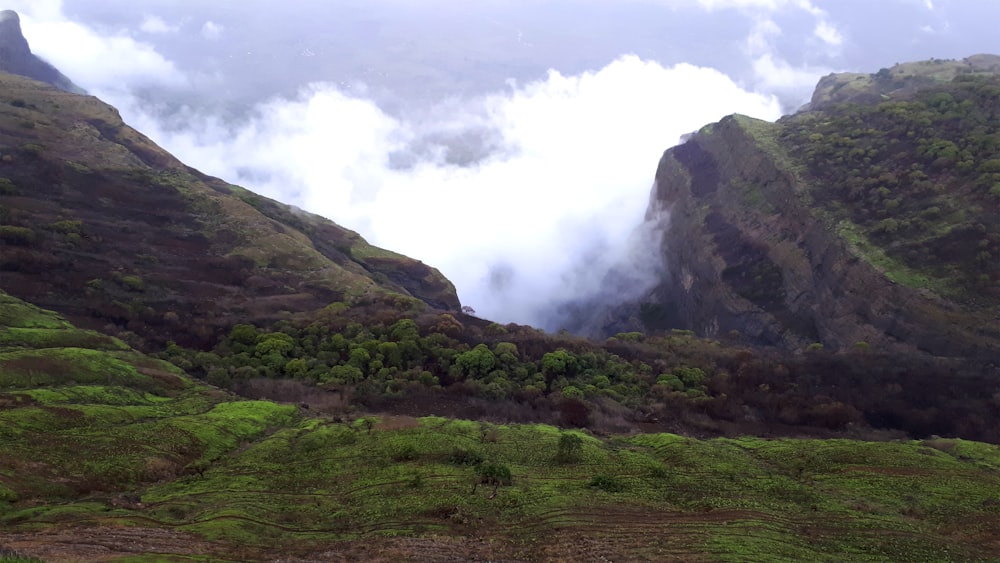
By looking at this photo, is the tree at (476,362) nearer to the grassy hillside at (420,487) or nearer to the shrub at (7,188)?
the grassy hillside at (420,487)

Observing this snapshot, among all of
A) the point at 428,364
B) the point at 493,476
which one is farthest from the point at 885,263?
the point at 493,476

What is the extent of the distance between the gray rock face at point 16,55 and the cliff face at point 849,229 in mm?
148966

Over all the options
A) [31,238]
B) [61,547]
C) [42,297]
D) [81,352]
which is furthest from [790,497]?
[31,238]

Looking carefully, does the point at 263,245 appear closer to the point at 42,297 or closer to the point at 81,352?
the point at 42,297

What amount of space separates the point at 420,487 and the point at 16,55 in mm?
186675

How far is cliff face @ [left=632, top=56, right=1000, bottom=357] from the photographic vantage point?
60375 millimetres

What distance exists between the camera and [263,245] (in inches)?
3041

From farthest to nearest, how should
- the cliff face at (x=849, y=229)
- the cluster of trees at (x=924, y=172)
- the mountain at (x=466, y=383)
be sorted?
the cluster of trees at (x=924, y=172) → the cliff face at (x=849, y=229) → the mountain at (x=466, y=383)

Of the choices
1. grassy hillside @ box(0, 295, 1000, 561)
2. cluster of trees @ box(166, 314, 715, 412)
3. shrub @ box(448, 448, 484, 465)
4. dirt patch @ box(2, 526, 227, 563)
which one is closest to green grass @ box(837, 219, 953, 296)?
cluster of trees @ box(166, 314, 715, 412)

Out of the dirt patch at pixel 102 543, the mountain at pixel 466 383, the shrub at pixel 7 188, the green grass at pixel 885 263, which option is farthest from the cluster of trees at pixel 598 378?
the shrub at pixel 7 188

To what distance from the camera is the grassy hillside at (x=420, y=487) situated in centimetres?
2239

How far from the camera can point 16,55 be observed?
154875mm

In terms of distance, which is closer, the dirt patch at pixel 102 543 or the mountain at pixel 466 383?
the dirt patch at pixel 102 543

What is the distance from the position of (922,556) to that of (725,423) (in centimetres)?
2176
